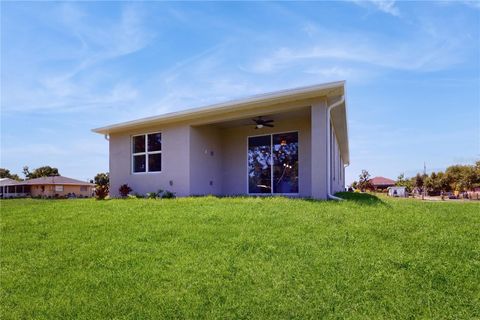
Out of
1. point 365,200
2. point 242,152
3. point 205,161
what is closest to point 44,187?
point 205,161

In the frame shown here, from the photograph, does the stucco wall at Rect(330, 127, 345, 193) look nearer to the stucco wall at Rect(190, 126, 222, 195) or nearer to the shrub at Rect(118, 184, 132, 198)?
the stucco wall at Rect(190, 126, 222, 195)

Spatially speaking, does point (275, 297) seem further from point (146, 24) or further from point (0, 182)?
point (0, 182)

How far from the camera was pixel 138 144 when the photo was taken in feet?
45.9

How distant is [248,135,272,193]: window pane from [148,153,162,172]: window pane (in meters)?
3.58

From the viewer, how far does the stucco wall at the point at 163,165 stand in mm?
12312

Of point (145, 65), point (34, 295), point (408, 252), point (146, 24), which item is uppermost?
point (146, 24)

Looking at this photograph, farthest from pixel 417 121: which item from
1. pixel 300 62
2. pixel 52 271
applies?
pixel 52 271

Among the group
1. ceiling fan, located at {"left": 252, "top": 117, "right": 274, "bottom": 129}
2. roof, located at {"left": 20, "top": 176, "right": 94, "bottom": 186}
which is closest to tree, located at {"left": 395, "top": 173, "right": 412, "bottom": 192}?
ceiling fan, located at {"left": 252, "top": 117, "right": 274, "bottom": 129}

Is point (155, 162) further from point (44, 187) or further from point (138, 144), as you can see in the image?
point (44, 187)

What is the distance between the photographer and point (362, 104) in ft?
43.7

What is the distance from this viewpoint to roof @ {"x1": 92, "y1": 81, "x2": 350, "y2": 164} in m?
9.12

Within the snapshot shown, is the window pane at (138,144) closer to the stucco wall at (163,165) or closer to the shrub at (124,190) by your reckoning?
the stucco wall at (163,165)

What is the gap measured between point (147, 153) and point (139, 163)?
0.64m

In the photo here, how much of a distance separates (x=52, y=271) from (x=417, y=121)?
16658 millimetres
